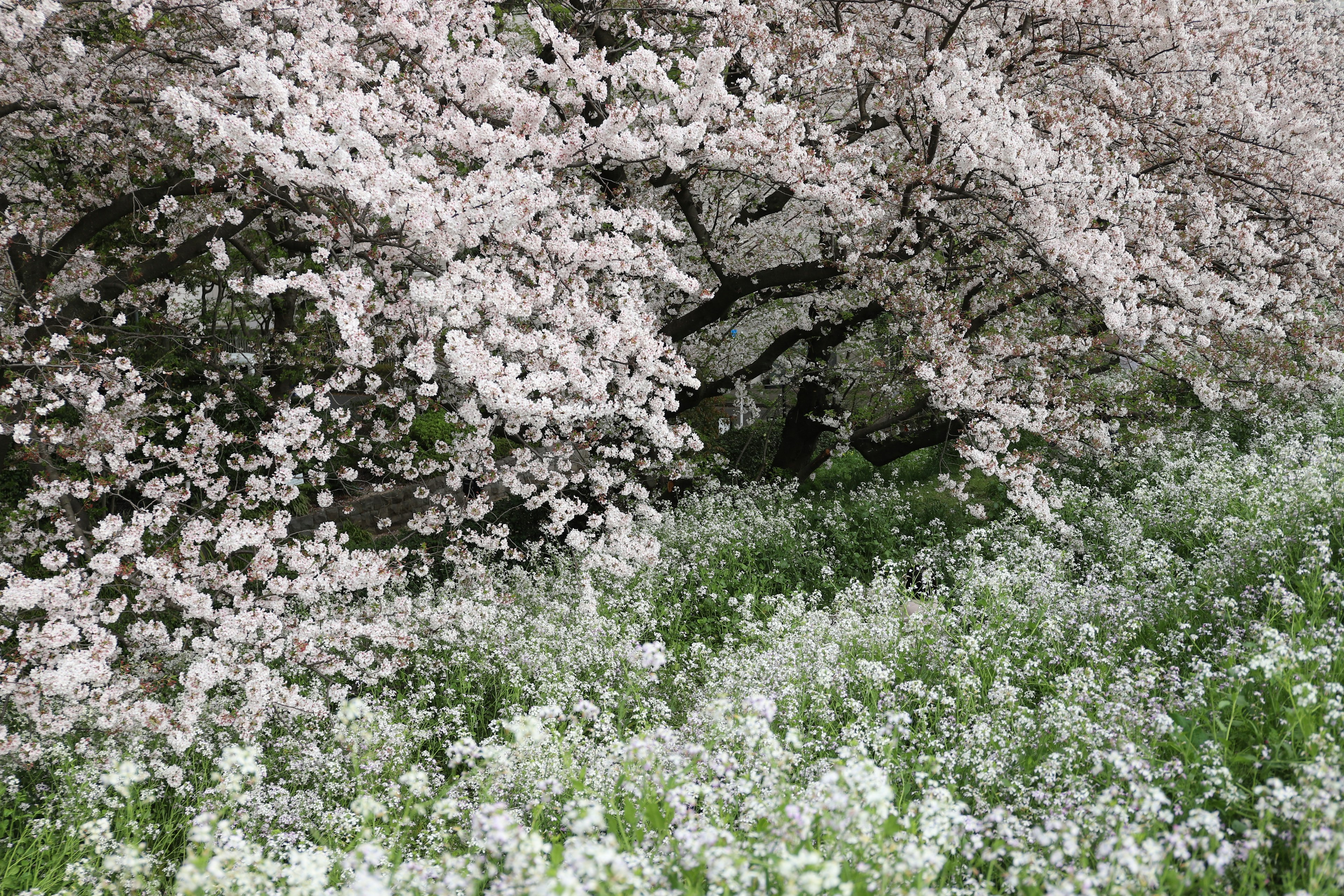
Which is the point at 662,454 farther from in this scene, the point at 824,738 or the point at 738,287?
the point at 738,287

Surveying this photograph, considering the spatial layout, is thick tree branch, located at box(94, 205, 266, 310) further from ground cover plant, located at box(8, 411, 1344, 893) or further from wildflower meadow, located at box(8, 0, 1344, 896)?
ground cover plant, located at box(8, 411, 1344, 893)

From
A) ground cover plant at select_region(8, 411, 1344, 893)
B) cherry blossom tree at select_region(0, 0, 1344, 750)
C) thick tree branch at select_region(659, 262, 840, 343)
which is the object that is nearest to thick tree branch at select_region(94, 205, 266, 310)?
cherry blossom tree at select_region(0, 0, 1344, 750)

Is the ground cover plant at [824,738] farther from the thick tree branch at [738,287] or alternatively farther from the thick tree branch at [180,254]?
the thick tree branch at [180,254]

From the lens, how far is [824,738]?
4.70 m

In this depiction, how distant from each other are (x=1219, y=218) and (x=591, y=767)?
33.9ft

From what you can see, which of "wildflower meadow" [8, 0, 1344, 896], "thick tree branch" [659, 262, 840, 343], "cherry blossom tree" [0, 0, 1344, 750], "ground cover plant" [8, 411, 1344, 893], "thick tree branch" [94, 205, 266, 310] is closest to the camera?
"ground cover plant" [8, 411, 1344, 893]

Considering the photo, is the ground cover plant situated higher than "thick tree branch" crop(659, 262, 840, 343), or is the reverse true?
"thick tree branch" crop(659, 262, 840, 343)

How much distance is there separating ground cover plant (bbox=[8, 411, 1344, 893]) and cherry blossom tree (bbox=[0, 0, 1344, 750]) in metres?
0.67

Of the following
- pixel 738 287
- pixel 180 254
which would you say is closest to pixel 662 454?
pixel 738 287

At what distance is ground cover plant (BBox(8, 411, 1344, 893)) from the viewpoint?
9.34 ft

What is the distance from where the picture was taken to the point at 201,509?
6859 millimetres

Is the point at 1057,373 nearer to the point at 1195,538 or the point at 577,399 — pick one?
the point at 1195,538

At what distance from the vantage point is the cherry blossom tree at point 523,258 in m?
6.07

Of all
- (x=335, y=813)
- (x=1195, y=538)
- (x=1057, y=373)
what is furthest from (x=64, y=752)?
(x=1057, y=373)
